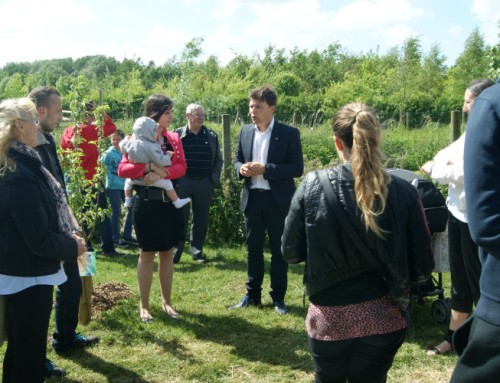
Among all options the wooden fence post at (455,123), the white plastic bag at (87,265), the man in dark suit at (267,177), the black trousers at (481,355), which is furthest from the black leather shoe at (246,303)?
the wooden fence post at (455,123)

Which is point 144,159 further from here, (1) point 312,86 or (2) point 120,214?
(1) point 312,86

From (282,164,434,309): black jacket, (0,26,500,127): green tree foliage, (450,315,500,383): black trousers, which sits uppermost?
(0,26,500,127): green tree foliage

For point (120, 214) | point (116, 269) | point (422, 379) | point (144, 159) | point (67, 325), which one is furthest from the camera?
point (120, 214)

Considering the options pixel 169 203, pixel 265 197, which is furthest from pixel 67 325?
pixel 265 197

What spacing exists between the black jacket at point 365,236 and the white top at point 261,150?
291 centimetres

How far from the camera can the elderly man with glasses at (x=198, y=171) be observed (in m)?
7.96

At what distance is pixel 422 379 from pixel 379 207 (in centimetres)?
221

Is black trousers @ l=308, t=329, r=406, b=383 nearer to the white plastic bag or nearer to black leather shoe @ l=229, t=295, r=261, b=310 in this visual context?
the white plastic bag

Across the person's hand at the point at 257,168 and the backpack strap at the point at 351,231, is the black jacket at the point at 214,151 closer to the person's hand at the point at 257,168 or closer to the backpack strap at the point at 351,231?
the person's hand at the point at 257,168

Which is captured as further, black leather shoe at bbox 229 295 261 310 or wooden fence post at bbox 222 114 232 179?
wooden fence post at bbox 222 114 232 179

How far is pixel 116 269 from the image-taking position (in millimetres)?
7848

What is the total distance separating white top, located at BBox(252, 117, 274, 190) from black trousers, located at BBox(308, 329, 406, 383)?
9.78 feet

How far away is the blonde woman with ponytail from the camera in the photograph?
2764 millimetres

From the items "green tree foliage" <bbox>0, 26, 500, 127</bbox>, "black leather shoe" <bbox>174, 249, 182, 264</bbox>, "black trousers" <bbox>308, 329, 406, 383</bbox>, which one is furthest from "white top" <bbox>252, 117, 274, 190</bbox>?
"green tree foliage" <bbox>0, 26, 500, 127</bbox>
